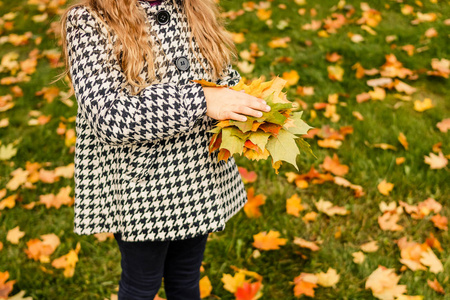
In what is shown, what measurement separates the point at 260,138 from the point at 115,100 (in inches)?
16.6

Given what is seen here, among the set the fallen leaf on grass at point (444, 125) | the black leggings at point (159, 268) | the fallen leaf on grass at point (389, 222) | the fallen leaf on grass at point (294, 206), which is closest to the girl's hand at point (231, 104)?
the black leggings at point (159, 268)

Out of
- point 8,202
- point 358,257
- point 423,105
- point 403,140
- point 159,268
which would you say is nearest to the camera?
point 159,268

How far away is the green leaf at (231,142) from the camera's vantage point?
43.7 inches

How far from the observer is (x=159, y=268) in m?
1.44

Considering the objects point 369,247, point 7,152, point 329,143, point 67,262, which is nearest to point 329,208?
point 369,247

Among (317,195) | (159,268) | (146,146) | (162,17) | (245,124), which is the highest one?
(162,17)

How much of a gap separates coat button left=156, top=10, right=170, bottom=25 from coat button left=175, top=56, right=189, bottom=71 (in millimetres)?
124

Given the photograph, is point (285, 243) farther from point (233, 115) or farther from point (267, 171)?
point (233, 115)

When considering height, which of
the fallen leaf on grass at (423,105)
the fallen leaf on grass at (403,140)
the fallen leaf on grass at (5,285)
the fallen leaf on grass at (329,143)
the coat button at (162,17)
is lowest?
the fallen leaf on grass at (5,285)

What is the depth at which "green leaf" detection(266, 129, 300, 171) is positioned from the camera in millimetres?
1129

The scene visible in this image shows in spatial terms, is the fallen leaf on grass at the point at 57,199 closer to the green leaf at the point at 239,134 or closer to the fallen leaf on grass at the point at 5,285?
the fallen leaf on grass at the point at 5,285

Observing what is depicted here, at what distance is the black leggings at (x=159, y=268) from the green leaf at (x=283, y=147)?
0.52 m

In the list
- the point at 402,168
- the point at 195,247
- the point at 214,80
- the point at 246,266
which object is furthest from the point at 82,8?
the point at 402,168

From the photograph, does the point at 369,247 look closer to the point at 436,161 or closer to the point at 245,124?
the point at 436,161
